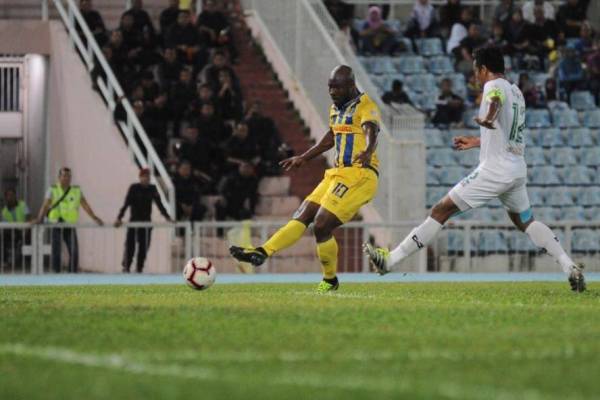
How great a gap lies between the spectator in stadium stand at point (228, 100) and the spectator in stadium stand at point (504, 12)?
22.1 feet

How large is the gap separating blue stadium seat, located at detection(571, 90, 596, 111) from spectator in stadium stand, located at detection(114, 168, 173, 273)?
9675 millimetres

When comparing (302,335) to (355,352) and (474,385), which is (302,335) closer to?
(355,352)

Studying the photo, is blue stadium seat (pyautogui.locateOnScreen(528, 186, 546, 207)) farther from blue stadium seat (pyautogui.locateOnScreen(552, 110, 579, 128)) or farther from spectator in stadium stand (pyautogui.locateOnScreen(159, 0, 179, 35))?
spectator in stadium stand (pyautogui.locateOnScreen(159, 0, 179, 35))

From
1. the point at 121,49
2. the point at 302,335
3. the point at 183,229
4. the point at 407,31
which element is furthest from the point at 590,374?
the point at 407,31

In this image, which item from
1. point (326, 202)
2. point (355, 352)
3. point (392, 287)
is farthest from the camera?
point (392, 287)

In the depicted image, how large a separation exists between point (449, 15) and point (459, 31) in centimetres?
70

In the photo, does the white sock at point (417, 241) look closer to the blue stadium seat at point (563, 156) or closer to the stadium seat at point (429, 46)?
the blue stadium seat at point (563, 156)

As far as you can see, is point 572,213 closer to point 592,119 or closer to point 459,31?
point 592,119

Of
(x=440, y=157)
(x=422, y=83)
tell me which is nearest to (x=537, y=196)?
(x=440, y=157)

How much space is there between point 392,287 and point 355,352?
8.91 metres

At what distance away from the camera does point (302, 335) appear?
9938mm

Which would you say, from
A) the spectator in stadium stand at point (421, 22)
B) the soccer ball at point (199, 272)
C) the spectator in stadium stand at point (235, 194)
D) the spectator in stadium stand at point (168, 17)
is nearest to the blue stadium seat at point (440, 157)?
the spectator in stadium stand at point (235, 194)

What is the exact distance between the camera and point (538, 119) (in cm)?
3006

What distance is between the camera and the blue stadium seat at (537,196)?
92.0ft
